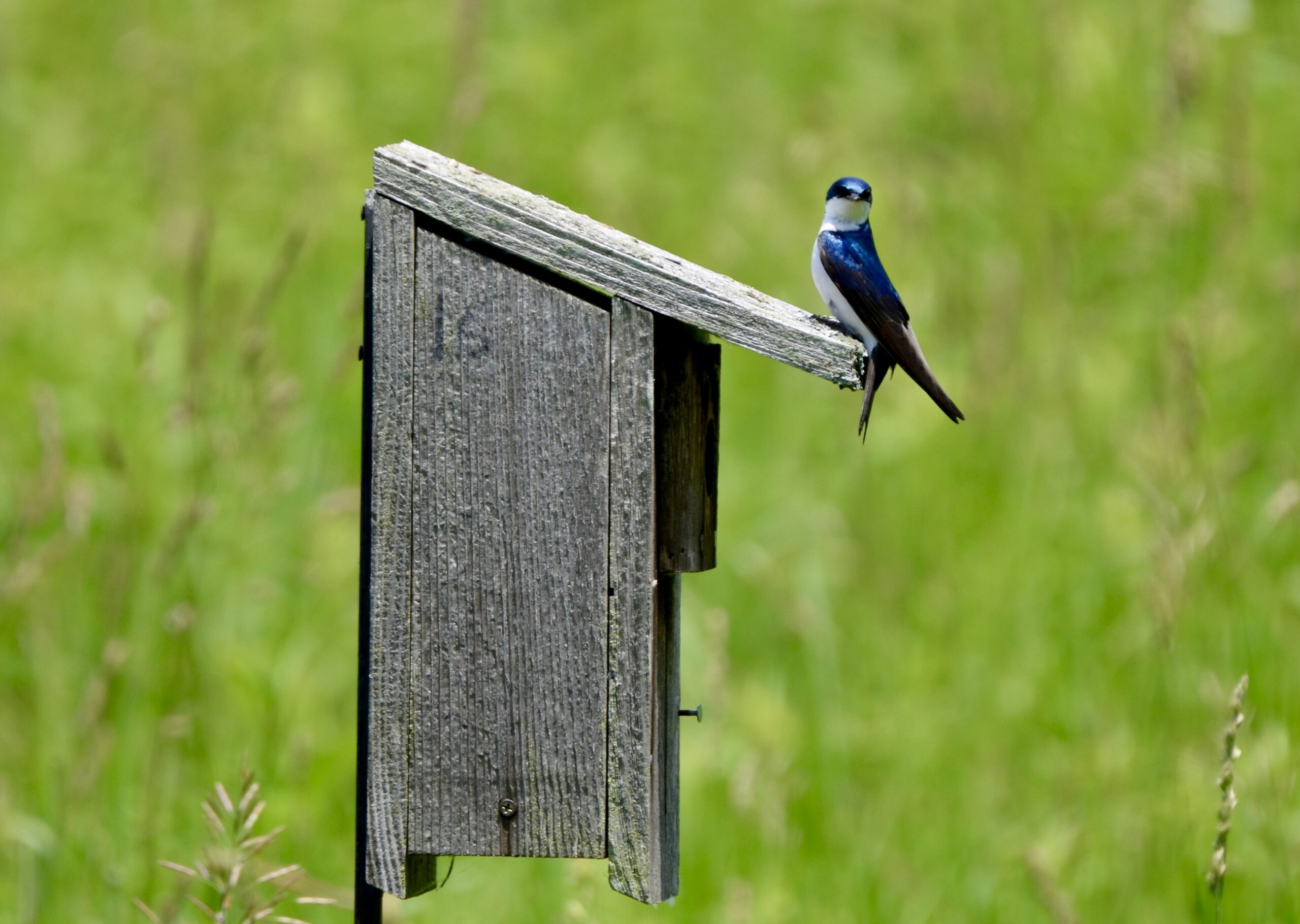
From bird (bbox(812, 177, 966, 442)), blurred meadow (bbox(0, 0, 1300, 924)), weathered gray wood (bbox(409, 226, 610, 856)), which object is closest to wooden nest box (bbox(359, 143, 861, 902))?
weathered gray wood (bbox(409, 226, 610, 856))

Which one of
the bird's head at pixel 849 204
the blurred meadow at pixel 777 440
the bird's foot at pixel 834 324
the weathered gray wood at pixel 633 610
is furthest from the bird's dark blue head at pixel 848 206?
the blurred meadow at pixel 777 440

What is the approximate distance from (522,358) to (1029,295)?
3452mm

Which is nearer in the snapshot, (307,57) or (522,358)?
(522,358)

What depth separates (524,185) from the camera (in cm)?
530

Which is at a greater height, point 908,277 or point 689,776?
point 908,277

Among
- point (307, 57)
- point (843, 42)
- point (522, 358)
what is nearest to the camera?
point (522, 358)

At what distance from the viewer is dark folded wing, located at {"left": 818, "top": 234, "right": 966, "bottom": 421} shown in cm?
180

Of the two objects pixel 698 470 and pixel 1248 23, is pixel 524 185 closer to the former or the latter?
pixel 1248 23

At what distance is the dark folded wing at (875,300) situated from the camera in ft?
5.90

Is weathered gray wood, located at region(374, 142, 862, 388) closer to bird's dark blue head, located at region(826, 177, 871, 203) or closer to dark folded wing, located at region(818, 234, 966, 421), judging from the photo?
dark folded wing, located at region(818, 234, 966, 421)

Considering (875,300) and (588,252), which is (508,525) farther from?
(875,300)

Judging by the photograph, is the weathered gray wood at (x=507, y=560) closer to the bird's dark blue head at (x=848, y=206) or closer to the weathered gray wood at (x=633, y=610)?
the weathered gray wood at (x=633, y=610)

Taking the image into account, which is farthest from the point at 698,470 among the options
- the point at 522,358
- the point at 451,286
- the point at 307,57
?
the point at 307,57

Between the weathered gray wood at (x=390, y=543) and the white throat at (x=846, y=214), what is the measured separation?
2.29ft
